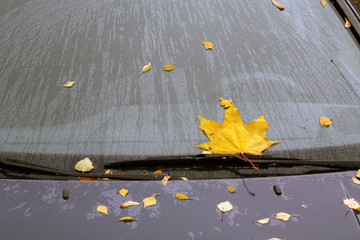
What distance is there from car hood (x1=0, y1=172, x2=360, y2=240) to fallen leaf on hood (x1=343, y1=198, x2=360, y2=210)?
0.02 m

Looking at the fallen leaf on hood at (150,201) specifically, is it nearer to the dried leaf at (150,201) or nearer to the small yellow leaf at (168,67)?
the dried leaf at (150,201)

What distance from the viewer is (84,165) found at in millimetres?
1348

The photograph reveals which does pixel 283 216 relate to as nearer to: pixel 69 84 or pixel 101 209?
pixel 101 209

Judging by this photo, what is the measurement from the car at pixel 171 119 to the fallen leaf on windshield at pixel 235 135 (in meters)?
0.01

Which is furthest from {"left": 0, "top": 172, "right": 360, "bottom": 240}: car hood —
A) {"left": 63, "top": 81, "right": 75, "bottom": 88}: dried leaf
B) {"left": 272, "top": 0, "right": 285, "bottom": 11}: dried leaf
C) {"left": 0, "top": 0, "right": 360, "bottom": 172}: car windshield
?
{"left": 272, "top": 0, "right": 285, "bottom": 11}: dried leaf

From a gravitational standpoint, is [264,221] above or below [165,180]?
below

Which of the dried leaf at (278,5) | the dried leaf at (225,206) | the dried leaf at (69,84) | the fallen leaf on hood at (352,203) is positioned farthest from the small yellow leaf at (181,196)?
the dried leaf at (278,5)

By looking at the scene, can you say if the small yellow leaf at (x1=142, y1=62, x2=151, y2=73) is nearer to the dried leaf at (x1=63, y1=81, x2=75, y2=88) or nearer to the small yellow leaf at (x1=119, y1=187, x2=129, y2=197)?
the dried leaf at (x1=63, y1=81, x2=75, y2=88)

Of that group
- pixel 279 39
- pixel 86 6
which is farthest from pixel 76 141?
pixel 279 39

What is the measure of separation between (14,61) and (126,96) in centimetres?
54

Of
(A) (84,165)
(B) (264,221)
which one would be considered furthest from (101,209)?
(B) (264,221)

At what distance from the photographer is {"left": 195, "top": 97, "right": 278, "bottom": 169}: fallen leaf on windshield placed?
4.63ft

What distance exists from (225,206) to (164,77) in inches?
23.9

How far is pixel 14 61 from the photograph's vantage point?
1646 millimetres
